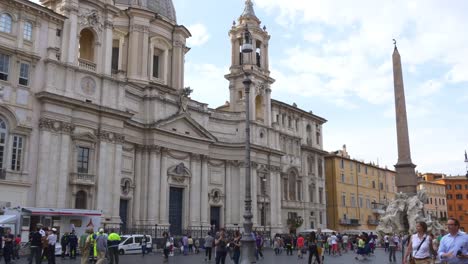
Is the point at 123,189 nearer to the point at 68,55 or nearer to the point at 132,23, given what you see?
the point at 68,55

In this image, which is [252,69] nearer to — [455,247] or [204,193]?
[204,193]

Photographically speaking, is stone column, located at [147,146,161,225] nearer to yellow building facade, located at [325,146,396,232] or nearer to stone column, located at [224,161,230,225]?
stone column, located at [224,161,230,225]

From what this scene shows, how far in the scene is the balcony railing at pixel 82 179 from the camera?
30.9 metres

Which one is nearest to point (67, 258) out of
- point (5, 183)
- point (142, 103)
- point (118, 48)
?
point (5, 183)

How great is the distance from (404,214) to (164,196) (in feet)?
57.5

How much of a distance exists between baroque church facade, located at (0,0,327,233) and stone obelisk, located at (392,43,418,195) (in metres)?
16.3

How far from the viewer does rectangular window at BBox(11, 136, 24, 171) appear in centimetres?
2794

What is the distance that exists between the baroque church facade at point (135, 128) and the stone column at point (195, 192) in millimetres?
100

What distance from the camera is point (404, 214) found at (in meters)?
31.5

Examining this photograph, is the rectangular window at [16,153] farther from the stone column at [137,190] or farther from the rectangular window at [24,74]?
the stone column at [137,190]

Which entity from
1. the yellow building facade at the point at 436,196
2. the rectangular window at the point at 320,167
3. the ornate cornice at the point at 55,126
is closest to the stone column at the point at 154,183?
the ornate cornice at the point at 55,126

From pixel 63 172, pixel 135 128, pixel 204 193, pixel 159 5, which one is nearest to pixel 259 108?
pixel 204 193

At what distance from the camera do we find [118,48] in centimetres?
4303

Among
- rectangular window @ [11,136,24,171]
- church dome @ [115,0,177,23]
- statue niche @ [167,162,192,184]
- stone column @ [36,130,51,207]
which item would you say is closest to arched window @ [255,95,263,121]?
church dome @ [115,0,177,23]
